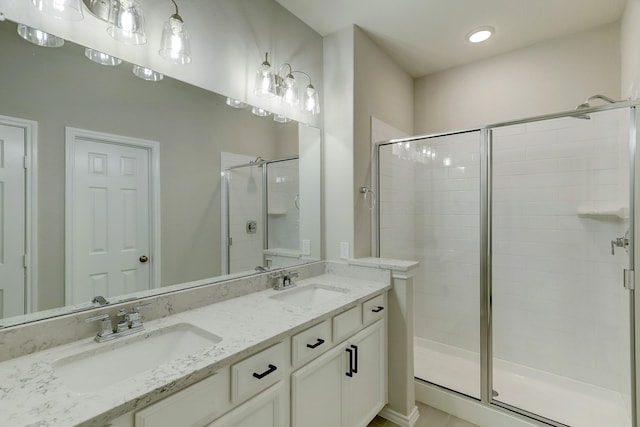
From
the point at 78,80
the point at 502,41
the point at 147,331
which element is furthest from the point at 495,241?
the point at 78,80

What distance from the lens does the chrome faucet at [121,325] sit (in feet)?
3.77

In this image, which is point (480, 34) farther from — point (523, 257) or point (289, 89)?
point (523, 257)

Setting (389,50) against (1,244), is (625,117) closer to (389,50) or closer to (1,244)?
(389,50)

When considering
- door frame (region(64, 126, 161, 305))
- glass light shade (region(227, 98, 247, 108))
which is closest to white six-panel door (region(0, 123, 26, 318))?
door frame (region(64, 126, 161, 305))

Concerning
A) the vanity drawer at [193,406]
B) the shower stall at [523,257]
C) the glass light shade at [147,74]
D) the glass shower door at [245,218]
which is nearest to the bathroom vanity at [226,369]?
the vanity drawer at [193,406]

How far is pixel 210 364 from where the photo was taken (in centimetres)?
96

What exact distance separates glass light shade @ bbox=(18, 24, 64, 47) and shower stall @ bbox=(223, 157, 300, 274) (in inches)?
33.8

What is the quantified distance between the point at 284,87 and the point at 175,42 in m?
0.74

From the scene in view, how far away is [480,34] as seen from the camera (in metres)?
2.36

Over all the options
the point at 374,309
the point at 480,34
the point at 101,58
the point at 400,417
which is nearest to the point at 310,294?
the point at 374,309

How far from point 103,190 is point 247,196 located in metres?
0.77

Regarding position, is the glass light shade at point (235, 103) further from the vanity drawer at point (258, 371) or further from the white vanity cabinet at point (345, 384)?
the white vanity cabinet at point (345, 384)

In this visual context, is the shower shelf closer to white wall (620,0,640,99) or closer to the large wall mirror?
white wall (620,0,640,99)

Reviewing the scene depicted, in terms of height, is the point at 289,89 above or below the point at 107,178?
above
